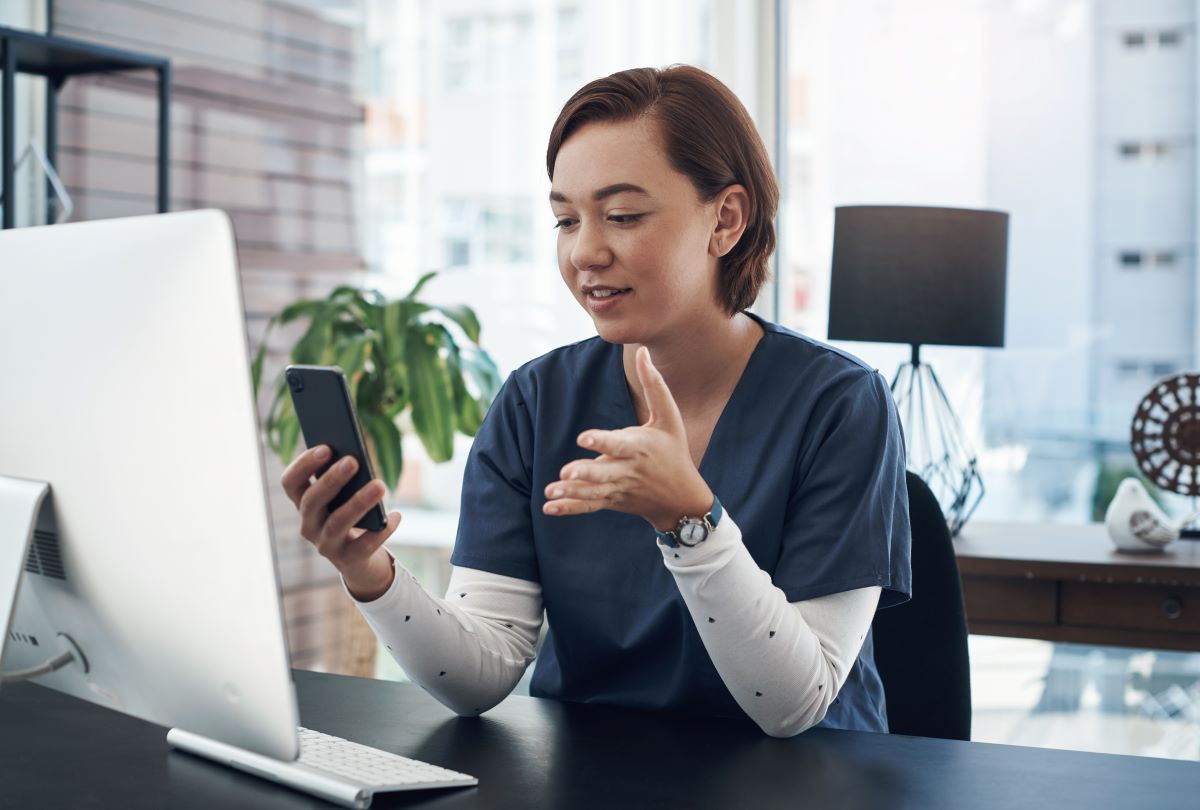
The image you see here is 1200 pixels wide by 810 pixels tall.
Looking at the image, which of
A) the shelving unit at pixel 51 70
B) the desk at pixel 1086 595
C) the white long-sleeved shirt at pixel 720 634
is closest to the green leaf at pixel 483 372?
the shelving unit at pixel 51 70

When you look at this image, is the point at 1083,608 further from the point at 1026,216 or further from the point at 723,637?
the point at 723,637

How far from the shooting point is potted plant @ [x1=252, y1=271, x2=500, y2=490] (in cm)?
281

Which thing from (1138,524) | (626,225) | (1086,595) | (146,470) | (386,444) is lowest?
(1086,595)

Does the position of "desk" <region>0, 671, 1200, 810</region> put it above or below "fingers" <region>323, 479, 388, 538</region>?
below

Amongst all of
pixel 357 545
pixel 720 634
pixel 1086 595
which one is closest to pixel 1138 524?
pixel 1086 595

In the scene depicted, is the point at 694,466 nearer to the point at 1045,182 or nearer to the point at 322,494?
the point at 322,494

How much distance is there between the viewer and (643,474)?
3.29 feet

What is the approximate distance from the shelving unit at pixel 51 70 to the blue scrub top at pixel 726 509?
1.44 metres

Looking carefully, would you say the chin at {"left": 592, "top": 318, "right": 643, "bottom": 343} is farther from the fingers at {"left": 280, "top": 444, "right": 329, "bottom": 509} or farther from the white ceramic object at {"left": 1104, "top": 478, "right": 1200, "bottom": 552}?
the white ceramic object at {"left": 1104, "top": 478, "right": 1200, "bottom": 552}

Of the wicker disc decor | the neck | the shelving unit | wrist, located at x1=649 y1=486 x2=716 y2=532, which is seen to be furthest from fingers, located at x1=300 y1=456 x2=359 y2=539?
the wicker disc decor

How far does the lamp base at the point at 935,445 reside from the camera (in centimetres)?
256

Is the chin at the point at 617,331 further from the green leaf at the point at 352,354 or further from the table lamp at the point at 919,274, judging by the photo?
the green leaf at the point at 352,354

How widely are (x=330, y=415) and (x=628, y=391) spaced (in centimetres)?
58

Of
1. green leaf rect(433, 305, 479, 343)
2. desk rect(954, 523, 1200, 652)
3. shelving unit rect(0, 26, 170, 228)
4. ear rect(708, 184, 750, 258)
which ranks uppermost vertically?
shelving unit rect(0, 26, 170, 228)
